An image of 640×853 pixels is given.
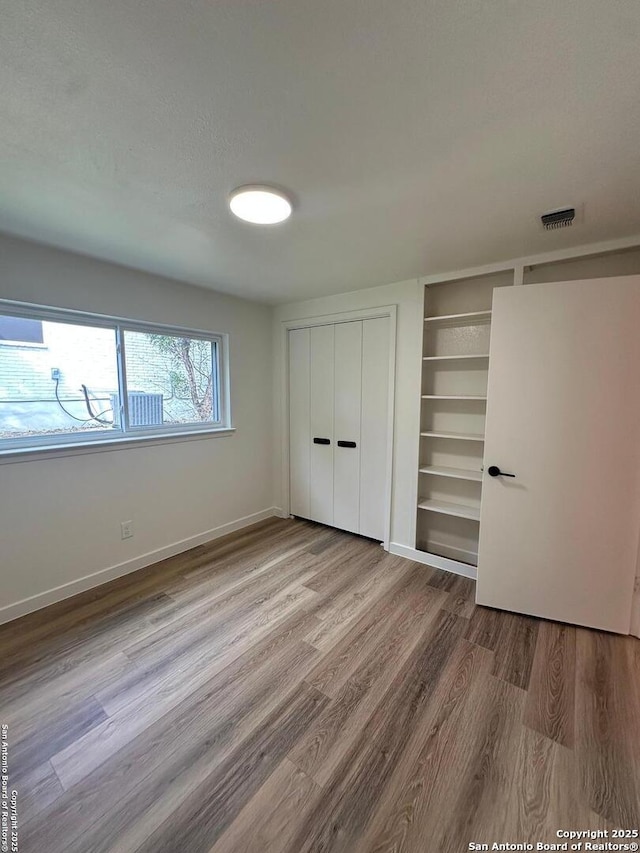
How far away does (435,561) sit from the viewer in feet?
9.30

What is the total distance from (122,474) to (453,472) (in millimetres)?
2593

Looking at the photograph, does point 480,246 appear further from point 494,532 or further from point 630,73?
point 494,532

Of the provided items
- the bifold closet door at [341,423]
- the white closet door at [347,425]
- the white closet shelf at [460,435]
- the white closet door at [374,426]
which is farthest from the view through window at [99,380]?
the white closet shelf at [460,435]

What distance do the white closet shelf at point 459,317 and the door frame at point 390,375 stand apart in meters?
0.33

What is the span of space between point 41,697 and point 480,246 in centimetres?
338

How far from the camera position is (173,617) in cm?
220

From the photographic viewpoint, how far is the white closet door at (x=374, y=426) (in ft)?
10.0

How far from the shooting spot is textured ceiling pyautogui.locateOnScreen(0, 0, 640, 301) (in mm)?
840

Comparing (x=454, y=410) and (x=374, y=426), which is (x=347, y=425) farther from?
(x=454, y=410)

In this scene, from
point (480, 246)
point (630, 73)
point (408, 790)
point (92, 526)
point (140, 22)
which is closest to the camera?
point (140, 22)

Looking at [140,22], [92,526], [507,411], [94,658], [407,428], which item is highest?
[140,22]

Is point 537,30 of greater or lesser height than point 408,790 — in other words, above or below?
above

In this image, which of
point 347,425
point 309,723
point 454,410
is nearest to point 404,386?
point 454,410

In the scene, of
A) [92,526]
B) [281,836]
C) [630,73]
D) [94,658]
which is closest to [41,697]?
[94,658]
